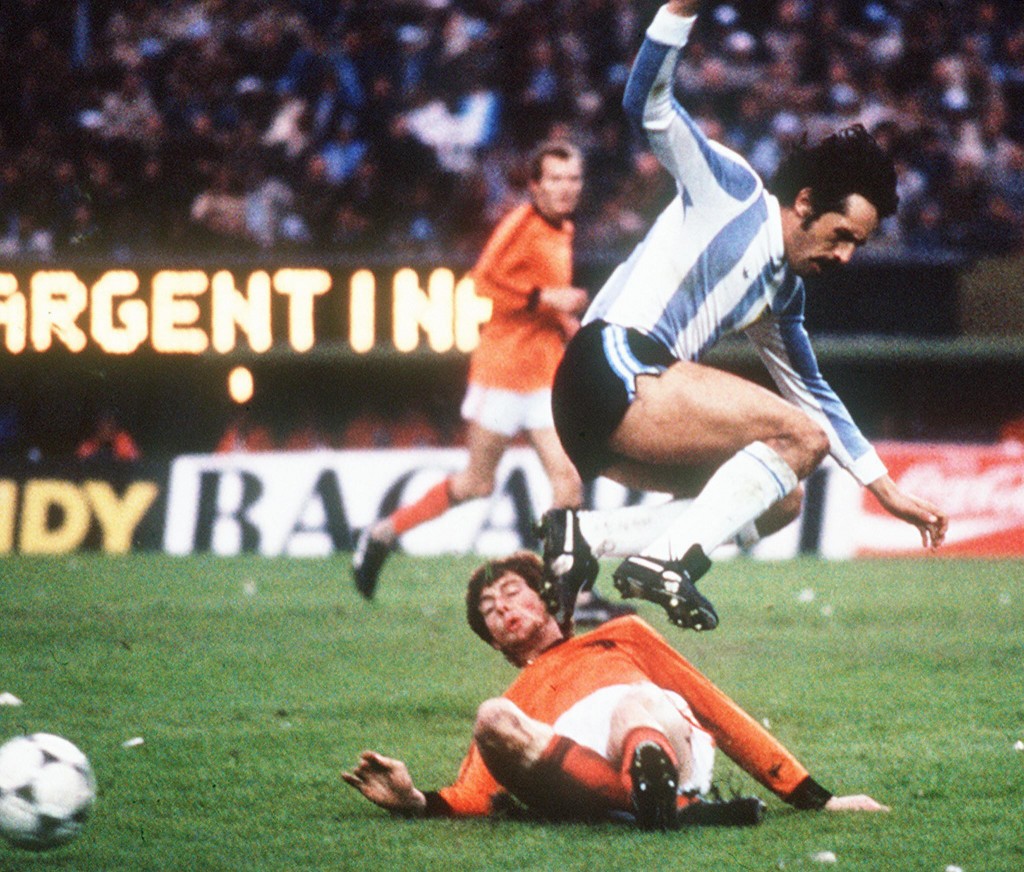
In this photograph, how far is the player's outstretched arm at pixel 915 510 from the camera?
5.52 meters

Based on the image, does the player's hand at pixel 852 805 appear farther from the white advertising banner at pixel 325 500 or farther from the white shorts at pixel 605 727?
the white advertising banner at pixel 325 500

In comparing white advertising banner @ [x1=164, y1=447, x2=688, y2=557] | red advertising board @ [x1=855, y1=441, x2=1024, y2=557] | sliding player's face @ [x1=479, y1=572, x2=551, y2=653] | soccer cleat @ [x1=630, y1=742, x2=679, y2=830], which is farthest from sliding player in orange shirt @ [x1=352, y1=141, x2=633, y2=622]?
soccer cleat @ [x1=630, y1=742, x2=679, y2=830]

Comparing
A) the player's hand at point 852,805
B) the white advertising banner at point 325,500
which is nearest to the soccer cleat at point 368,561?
the white advertising banner at point 325,500

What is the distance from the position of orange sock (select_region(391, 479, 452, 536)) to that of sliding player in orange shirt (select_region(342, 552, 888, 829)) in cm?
503

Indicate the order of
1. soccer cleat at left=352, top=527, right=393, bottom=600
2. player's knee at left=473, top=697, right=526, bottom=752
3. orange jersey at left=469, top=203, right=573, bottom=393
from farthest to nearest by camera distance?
soccer cleat at left=352, top=527, right=393, bottom=600, orange jersey at left=469, top=203, right=573, bottom=393, player's knee at left=473, top=697, right=526, bottom=752

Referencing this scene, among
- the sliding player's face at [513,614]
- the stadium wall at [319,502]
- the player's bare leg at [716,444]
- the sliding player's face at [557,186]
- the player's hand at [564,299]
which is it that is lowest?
the stadium wall at [319,502]

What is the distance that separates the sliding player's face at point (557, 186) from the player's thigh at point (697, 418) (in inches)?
163

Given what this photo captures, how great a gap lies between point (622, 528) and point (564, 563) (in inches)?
12.1

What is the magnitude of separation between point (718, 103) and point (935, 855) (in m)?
10.3

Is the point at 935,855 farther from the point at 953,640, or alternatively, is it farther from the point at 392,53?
the point at 392,53

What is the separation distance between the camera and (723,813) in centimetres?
472

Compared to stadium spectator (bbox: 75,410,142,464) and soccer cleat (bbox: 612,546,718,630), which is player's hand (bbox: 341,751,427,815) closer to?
soccer cleat (bbox: 612,546,718,630)

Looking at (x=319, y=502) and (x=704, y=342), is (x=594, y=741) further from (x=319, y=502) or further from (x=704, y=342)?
(x=319, y=502)

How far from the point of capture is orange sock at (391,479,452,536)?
10.1 metres
